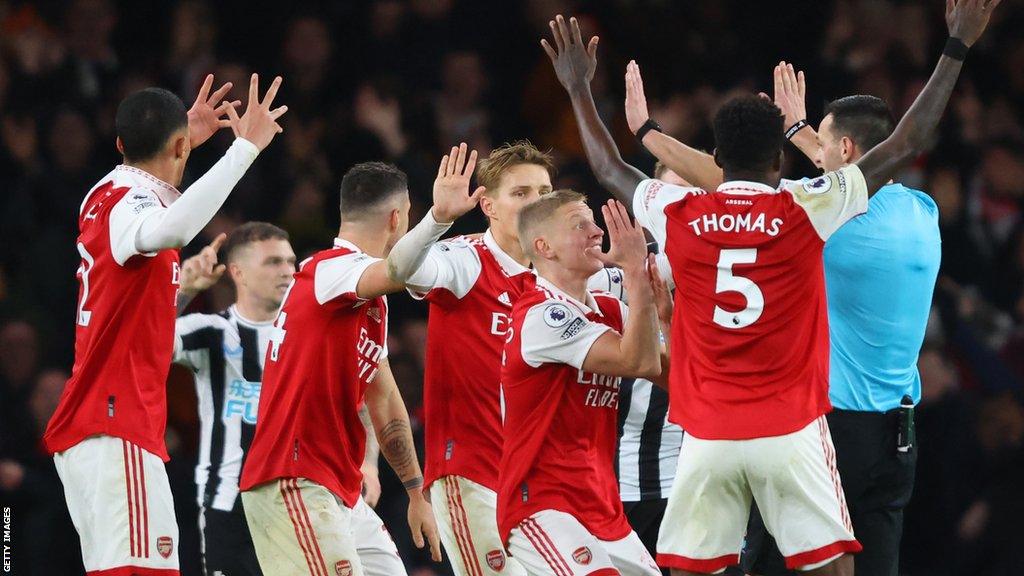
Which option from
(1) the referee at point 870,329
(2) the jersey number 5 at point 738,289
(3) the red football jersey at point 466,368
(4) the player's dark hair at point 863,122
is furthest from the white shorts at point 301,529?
(4) the player's dark hair at point 863,122

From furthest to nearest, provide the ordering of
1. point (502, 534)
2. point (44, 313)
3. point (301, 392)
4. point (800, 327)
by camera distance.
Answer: point (44, 313), point (301, 392), point (502, 534), point (800, 327)

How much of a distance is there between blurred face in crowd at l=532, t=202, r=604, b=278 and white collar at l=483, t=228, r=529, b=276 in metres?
0.83

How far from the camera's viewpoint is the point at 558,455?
595 cm

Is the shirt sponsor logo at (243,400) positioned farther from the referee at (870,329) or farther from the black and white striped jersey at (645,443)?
the referee at (870,329)

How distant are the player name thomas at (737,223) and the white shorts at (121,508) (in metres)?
2.37

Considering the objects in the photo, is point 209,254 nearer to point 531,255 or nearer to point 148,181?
point 148,181

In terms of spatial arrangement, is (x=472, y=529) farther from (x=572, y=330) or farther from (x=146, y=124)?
(x=146, y=124)

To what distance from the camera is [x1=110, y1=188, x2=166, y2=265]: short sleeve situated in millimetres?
5980

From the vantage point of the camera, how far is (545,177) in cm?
734

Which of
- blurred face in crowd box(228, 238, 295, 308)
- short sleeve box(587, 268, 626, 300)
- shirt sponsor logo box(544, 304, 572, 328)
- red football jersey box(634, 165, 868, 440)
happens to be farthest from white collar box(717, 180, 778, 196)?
blurred face in crowd box(228, 238, 295, 308)

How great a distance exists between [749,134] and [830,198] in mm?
363

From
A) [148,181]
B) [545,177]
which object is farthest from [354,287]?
[545,177]

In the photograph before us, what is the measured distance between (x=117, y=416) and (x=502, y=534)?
5.19ft

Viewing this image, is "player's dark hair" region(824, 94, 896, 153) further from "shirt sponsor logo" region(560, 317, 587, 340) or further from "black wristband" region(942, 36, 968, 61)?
"shirt sponsor logo" region(560, 317, 587, 340)
